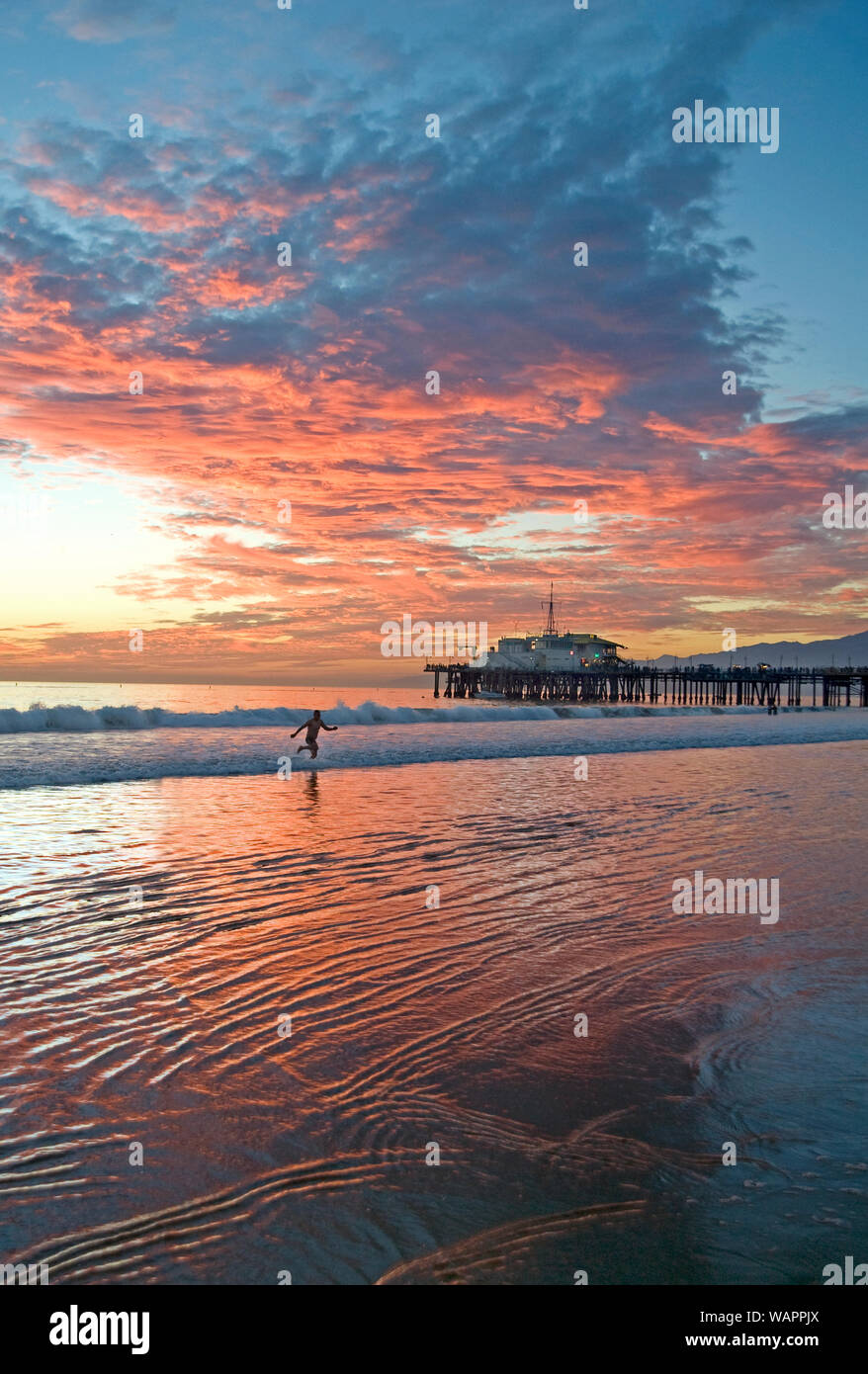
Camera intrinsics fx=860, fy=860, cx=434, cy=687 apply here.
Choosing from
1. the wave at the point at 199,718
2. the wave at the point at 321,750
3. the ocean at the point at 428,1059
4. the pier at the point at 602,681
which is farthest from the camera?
the pier at the point at 602,681

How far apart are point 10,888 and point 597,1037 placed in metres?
7.42

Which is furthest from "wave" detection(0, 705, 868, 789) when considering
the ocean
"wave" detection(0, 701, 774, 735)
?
the ocean

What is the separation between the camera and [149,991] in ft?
22.4

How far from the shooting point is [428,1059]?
5.55m

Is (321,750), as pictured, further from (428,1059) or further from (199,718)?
(428,1059)

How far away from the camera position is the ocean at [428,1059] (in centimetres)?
371

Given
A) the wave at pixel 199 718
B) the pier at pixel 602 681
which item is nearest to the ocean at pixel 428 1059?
the wave at pixel 199 718

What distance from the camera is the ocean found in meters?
3.71

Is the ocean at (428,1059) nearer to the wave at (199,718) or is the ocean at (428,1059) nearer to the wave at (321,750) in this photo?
the wave at (321,750)

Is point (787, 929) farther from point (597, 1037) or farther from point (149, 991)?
point (149, 991)

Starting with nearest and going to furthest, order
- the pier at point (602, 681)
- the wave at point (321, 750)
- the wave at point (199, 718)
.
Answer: the wave at point (321, 750), the wave at point (199, 718), the pier at point (602, 681)

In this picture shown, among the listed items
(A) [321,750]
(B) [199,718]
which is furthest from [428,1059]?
(B) [199,718]

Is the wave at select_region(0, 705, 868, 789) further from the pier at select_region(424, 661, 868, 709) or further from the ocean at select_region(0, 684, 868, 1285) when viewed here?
the pier at select_region(424, 661, 868, 709)
